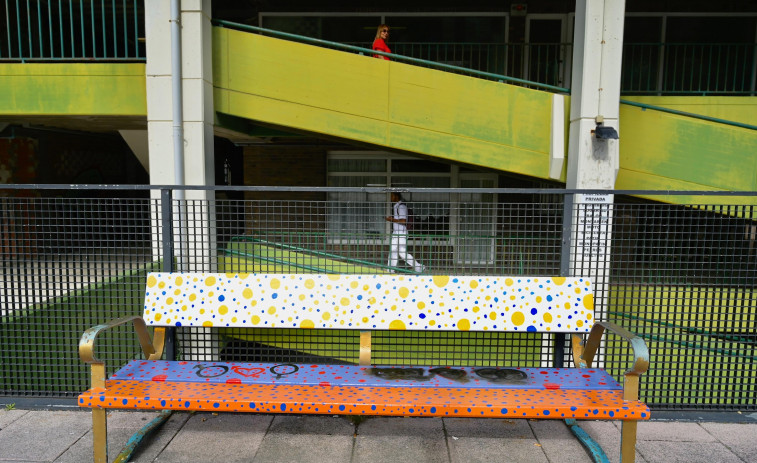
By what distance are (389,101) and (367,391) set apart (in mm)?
4942

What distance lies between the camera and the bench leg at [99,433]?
306 cm

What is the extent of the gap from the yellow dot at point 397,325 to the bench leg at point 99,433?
1900mm

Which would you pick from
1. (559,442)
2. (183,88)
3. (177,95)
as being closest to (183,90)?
(183,88)

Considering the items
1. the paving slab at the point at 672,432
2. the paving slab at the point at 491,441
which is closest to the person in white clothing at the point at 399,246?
the paving slab at the point at 491,441

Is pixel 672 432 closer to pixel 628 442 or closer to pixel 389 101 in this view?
pixel 628 442

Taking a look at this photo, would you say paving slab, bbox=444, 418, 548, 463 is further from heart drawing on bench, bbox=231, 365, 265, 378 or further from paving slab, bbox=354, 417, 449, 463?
heart drawing on bench, bbox=231, 365, 265, 378

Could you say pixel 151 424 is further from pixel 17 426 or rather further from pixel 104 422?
pixel 17 426

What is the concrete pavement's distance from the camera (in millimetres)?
3346

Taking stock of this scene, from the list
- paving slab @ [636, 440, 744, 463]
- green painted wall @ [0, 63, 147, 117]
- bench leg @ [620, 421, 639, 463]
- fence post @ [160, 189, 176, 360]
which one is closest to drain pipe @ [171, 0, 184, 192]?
green painted wall @ [0, 63, 147, 117]

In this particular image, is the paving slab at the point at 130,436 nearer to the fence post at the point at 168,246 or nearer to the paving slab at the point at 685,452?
the fence post at the point at 168,246

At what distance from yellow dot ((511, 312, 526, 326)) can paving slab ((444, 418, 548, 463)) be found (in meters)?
0.80

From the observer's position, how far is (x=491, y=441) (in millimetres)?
3568

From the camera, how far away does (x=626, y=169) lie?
23.6 feet

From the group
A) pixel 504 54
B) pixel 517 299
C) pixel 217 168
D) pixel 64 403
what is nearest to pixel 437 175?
pixel 504 54
